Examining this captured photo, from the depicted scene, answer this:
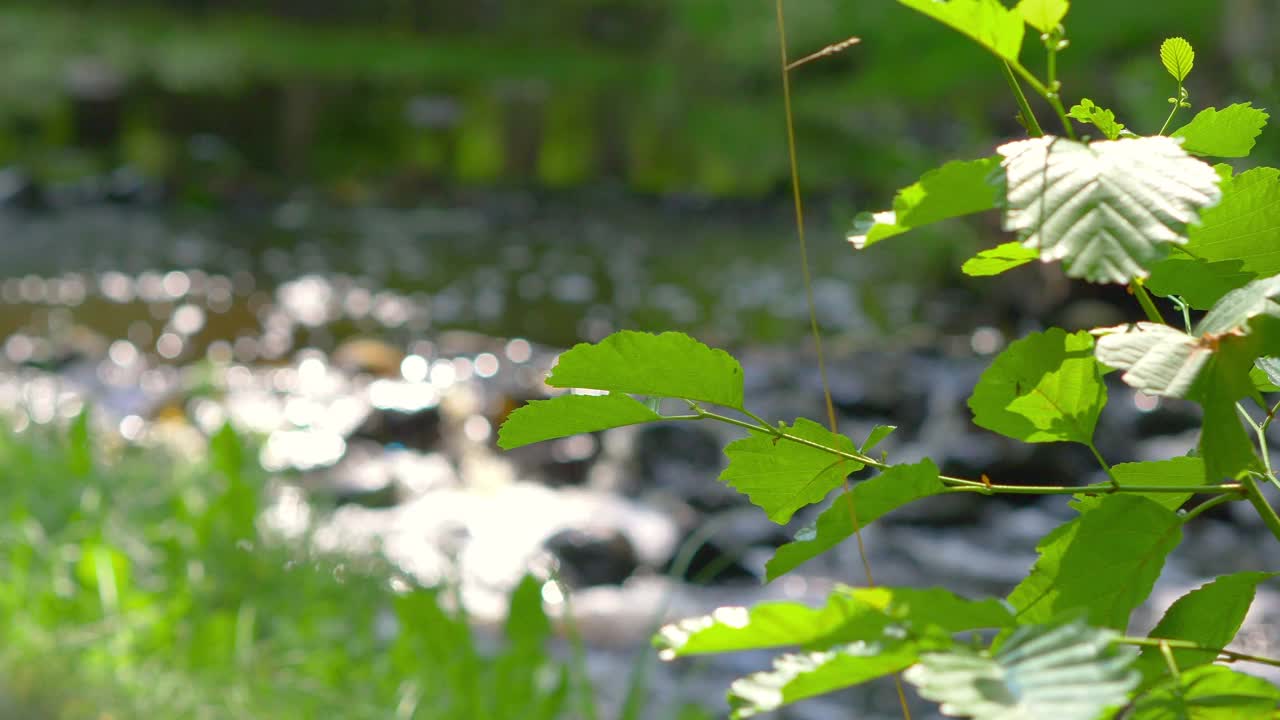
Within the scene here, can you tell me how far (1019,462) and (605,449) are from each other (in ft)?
5.87

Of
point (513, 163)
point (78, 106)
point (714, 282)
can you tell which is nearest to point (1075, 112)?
point (714, 282)

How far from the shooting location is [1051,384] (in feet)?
1.75

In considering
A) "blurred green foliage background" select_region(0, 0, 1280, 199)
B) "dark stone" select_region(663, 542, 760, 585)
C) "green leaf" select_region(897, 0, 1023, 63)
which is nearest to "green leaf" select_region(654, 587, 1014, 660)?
"green leaf" select_region(897, 0, 1023, 63)

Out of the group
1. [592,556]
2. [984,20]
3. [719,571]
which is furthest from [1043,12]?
[592,556]

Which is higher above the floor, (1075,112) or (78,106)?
(1075,112)

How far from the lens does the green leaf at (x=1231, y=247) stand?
52 centimetres

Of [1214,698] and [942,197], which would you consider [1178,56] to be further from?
[1214,698]

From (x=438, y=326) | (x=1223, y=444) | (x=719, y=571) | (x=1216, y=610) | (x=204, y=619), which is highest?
(x=1223, y=444)

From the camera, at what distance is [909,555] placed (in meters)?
4.31

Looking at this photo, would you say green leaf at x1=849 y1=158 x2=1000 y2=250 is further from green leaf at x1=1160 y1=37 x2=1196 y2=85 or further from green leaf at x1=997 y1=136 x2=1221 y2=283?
green leaf at x1=1160 y1=37 x2=1196 y2=85

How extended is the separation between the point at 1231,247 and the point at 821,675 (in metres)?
0.29

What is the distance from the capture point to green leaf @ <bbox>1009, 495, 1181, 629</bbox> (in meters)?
0.49

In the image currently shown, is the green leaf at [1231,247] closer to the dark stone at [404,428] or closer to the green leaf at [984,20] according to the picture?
the green leaf at [984,20]

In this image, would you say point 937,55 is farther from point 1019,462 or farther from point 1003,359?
point 1003,359
